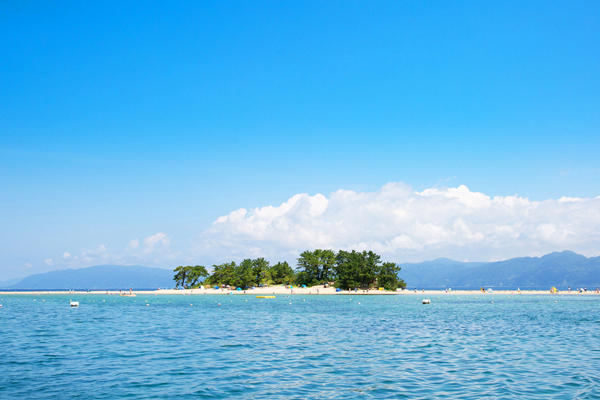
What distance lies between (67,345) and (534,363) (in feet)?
108

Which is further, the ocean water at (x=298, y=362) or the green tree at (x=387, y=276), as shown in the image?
the green tree at (x=387, y=276)

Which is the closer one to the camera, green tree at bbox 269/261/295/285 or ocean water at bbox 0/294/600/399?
ocean water at bbox 0/294/600/399

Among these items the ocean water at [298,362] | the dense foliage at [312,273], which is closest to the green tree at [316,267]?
the dense foliage at [312,273]

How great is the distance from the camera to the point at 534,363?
985 inches

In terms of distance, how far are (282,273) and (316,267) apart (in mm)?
14330

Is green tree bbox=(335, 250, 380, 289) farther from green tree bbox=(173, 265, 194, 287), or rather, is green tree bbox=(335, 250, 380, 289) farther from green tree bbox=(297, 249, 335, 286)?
green tree bbox=(173, 265, 194, 287)

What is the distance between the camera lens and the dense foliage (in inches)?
5428

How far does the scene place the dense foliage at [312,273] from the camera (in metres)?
138

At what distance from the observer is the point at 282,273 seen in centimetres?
15500

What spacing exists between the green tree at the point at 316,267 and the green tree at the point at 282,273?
4274 mm

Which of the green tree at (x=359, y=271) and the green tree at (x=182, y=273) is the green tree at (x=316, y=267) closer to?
the green tree at (x=359, y=271)

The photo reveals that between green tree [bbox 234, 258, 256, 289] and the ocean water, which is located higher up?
green tree [bbox 234, 258, 256, 289]

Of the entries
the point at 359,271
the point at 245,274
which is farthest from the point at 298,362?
the point at 245,274

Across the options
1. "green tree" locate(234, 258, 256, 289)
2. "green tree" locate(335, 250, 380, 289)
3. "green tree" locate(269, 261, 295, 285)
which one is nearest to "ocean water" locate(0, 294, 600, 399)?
"green tree" locate(335, 250, 380, 289)
